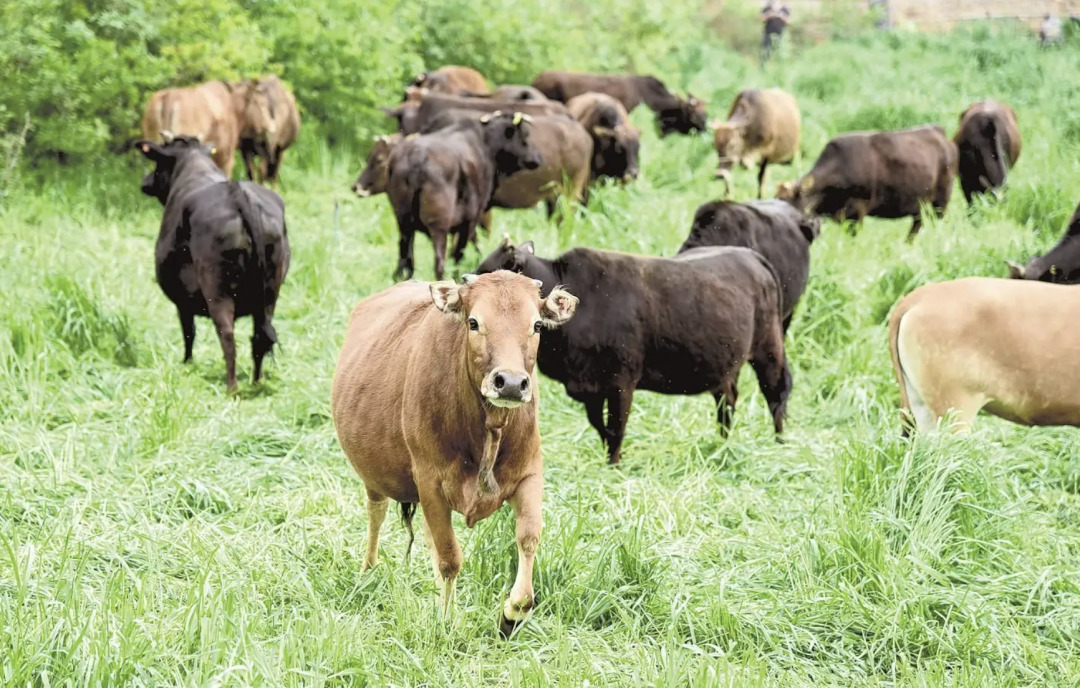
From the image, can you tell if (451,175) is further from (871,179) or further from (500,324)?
(500,324)

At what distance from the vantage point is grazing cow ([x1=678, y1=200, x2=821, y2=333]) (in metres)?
7.72

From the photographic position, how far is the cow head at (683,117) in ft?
60.0

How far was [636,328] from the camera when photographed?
20.7 ft

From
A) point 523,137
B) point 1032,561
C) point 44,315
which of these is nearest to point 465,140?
→ point 523,137

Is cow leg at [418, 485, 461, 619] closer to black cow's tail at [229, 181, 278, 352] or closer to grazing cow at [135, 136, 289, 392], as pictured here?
grazing cow at [135, 136, 289, 392]

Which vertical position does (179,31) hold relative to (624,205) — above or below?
above

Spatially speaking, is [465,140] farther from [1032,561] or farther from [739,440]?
[1032,561]

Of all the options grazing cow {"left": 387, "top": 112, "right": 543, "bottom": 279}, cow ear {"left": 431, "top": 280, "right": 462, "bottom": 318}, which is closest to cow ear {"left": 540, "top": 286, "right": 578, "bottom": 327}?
cow ear {"left": 431, "top": 280, "right": 462, "bottom": 318}

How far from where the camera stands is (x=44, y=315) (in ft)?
24.8

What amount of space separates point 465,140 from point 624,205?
5.14 ft

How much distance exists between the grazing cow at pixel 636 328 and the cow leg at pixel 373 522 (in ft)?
5.64

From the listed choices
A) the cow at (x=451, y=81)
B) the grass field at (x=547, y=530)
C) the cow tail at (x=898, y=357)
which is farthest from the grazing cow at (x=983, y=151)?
the cow tail at (x=898, y=357)

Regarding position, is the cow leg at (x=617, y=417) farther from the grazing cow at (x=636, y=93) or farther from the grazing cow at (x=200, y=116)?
the grazing cow at (x=636, y=93)

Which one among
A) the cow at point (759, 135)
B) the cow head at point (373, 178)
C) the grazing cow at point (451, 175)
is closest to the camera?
the grazing cow at point (451, 175)
